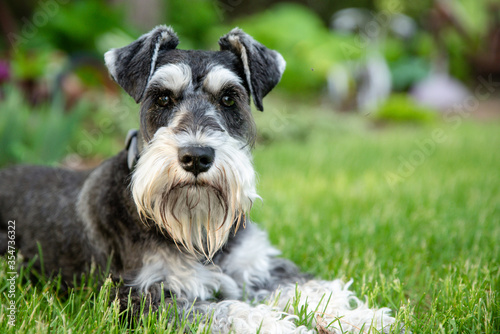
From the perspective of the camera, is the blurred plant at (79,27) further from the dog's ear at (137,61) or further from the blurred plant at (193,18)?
the dog's ear at (137,61)

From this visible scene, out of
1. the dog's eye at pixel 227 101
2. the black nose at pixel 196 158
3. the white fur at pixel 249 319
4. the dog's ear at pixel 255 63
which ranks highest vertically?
the dog's ear at pixel 255 63

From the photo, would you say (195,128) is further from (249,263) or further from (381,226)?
(381,226)

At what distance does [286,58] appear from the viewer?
37.0ft

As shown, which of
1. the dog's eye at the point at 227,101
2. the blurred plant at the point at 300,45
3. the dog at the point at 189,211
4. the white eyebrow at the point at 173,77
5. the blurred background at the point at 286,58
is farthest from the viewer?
the blurred plant at the point at 300,45

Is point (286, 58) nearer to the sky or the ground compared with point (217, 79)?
nearer to the sky

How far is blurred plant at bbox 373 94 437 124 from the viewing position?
9.75m

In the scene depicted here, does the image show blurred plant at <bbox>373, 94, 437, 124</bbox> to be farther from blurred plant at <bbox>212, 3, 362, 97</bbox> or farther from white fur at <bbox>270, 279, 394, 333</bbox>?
white fur at <bbox>270, 279, 394, 333</bbox>

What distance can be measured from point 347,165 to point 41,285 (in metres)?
4.31

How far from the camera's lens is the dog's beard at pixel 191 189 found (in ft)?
7.27

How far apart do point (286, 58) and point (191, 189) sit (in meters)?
9.51

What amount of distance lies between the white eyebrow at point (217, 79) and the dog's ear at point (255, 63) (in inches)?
7.3

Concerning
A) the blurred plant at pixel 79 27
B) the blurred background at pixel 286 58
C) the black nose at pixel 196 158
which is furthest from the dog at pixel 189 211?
the blurred plant at pixel 79 27

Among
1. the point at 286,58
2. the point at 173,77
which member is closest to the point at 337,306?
the point at 173,77

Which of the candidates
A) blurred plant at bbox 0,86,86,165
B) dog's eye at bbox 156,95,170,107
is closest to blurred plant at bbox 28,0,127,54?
blurred plant at bbox 0,86,86,165
